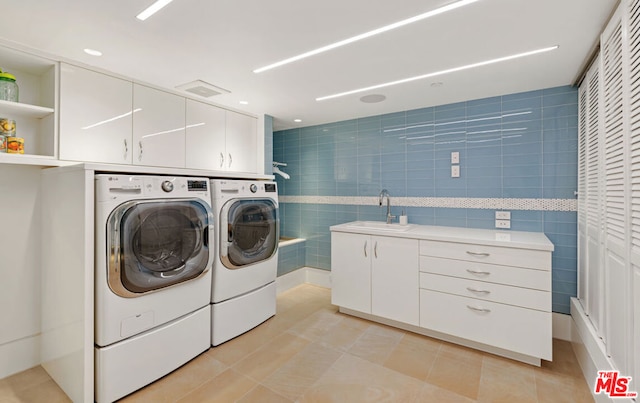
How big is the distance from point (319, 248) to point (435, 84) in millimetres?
2431

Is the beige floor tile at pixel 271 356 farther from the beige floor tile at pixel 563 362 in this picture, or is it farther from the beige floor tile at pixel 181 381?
the beige floor tile at pixel 563 362

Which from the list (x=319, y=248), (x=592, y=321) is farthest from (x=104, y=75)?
(x=592, y=321)

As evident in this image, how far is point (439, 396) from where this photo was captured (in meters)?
1.75

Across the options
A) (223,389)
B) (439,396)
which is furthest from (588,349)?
(223,389)

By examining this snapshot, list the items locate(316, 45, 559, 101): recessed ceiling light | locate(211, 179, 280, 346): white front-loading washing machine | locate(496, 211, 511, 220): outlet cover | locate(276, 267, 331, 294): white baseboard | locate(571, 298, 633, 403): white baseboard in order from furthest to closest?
locate(276, 267, 331, 294): white baseboard → locate(496, 211, 511, 220): outlet cover → locate(211, 179, 280, 346): white front-loading washing machine → locate(316, 45, 559, 101): recessed ceiling light → locate(571, 298, 633, 403): white baseboard

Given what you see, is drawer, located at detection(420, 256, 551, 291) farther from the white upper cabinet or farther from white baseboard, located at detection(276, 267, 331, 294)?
the white upper cabinet

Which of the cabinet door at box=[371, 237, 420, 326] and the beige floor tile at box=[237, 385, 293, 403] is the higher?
the cabinet door at box=[371, 237, 420, 326]

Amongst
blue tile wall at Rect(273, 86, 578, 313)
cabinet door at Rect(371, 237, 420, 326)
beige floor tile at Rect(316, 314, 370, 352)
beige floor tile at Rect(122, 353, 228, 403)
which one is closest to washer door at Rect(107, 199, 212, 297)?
beige floor tile at Rect(122, 353, 228, 403)

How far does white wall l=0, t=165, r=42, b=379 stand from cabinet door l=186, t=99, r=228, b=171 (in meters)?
1.13

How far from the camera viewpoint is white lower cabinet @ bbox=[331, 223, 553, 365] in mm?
2033

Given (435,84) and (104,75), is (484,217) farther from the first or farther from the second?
(104,75)

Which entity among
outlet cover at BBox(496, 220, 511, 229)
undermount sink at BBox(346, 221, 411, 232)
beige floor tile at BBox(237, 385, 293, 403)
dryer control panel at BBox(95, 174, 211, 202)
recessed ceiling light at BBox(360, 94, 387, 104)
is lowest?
beige floor tile at BBox(237, 385, 293, 403)

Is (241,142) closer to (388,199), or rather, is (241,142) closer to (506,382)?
(388,199)

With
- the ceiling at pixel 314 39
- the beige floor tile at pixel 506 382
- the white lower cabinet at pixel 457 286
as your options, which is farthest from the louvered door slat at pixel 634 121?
the beige floor tile at pixel 506 382
